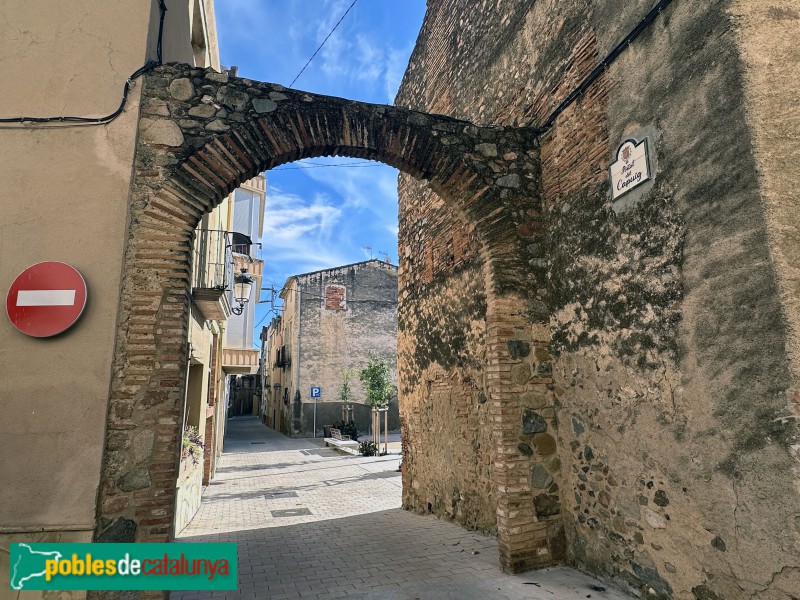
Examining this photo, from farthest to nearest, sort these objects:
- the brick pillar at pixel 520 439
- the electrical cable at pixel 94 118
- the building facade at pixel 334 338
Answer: the building facade at pixel 334 338 → the brick pillar at pixel 520 439 → the electrical cable at pixel 94 118

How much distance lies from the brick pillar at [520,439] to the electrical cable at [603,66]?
1789mm

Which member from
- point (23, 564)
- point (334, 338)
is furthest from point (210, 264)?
point (334, 338)

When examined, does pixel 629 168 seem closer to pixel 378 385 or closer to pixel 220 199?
pixel 220 199

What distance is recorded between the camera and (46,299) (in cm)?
334

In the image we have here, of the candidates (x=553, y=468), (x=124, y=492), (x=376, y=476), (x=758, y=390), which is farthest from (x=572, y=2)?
(x=376, y=476)

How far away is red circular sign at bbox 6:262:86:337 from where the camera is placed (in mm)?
3295

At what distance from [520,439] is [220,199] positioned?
3248mm

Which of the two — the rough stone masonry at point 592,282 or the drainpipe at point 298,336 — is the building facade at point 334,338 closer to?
the drainpipe at point 298,336

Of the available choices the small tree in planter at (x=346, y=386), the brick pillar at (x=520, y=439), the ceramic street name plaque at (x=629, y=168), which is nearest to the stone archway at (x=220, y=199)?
the brick pillar at (x=520, y=439)

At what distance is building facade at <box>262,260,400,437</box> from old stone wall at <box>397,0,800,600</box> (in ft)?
56.2

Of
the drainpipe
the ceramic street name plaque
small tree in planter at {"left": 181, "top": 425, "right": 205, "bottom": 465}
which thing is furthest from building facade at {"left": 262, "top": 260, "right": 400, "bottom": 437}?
the ceramic street name plaque

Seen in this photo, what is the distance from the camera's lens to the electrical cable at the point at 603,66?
3.37 meters

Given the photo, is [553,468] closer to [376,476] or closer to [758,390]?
[758,390]

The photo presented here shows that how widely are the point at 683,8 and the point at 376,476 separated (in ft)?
31.3
